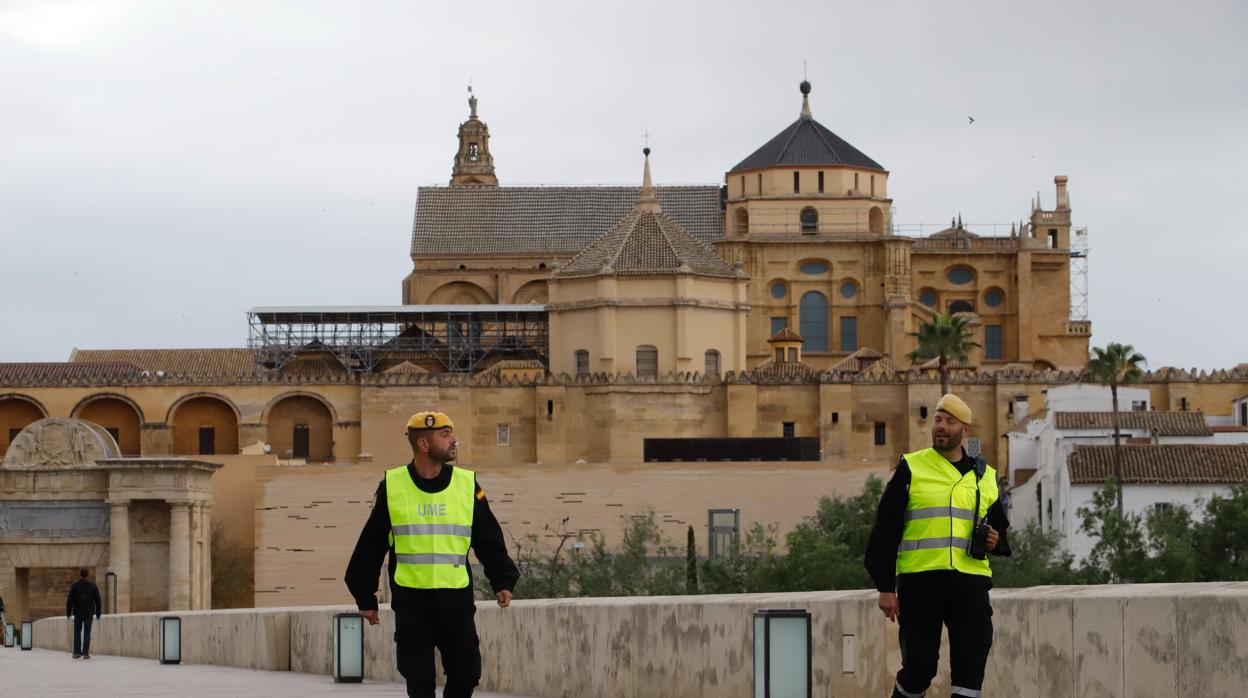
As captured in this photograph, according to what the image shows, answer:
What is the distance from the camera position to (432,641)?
11.3 metres

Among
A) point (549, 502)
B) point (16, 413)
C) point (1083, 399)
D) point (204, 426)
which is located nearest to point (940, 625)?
point (549, 502)

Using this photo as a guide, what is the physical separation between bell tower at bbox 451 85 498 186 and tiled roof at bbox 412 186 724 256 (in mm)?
12982

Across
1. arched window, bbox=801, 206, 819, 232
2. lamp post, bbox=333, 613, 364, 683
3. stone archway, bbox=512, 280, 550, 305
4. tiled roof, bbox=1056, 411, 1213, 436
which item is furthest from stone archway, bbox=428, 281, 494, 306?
lamp post, bbox=333, 613, 364, 683

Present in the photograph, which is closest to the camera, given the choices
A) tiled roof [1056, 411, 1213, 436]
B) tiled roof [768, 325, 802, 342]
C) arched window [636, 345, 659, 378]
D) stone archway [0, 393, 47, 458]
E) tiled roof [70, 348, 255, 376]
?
tiled roof [1056, 411, 1213, 436]

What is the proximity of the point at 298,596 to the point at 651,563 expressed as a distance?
29.7 ft

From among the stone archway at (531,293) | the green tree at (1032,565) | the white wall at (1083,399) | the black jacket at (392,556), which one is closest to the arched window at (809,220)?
the stone archway at (531,293)

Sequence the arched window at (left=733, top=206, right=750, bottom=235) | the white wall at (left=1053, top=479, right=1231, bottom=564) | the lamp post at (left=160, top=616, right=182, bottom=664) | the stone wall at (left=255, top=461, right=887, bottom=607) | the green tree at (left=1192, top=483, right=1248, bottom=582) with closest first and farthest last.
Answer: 1. the lamp post at (left=160, top=616, right=182, bottom=664)
2. the green tree at (left=1192, top=483, right=1248, bottom=582)
3. the white wall at (left=1053, top=479, right=1231, bottom=564)
4. the stone wall at (left=255, top=461, right=887, bottom=607)
5. the arched window at (left=733, top=206, right=750, bottom=235)

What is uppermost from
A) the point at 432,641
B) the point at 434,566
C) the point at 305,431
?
the point at 305,431

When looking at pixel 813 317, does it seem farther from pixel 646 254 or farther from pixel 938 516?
pixel 938 516

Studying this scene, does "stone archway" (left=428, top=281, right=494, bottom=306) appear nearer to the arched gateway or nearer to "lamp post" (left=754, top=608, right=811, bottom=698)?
the arched gateway

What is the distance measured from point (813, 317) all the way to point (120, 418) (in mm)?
24502

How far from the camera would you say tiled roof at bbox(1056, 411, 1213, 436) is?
62.8 m

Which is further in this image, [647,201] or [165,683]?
[647,201]

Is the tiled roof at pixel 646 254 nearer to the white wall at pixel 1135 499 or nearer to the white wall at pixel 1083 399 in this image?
the white wall at pixel 1083 399
